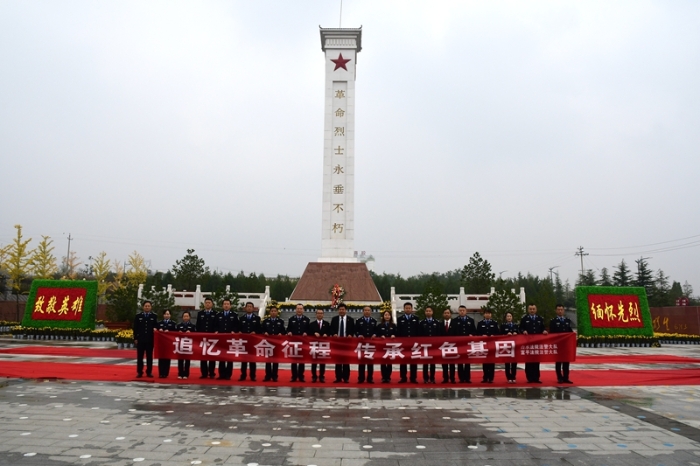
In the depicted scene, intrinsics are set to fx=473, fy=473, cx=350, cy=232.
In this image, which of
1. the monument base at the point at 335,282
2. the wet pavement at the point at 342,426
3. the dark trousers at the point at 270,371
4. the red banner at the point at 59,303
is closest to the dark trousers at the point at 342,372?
the wet pavement at the point at 342,426

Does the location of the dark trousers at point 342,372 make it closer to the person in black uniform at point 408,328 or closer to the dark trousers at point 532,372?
the person in black uniform at point 408,328

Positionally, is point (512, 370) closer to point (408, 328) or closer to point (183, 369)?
point (408, 328)

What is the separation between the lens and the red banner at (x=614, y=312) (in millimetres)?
15352

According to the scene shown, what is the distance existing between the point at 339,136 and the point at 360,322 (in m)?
17.6

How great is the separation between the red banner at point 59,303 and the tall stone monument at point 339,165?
8.94 metres

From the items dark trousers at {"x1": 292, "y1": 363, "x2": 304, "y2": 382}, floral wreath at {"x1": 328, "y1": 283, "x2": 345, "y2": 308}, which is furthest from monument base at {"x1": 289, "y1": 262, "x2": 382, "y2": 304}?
dark trousers at {"x1": 292, "y1": 363, "x2": 304, "y2": 382}

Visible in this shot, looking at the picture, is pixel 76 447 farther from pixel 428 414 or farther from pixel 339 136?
pixel 339 136

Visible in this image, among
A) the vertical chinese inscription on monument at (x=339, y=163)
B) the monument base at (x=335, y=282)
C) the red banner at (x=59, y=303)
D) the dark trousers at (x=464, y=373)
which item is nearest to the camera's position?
the dark trousers at (x=464, y=373)

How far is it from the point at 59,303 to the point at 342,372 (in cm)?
1300

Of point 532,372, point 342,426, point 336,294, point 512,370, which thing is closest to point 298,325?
point 342,426

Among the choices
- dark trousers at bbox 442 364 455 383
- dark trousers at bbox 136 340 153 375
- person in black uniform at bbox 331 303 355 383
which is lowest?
dark trousers at bbox 442 364 455 383

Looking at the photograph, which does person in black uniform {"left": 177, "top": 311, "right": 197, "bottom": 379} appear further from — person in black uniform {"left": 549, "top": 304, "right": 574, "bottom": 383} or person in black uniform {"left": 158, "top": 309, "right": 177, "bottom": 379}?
person in black uniform {"left": 549, "top": 304, "right": 574, "bottom": 383}

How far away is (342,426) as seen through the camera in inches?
176

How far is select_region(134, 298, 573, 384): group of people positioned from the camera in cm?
727
